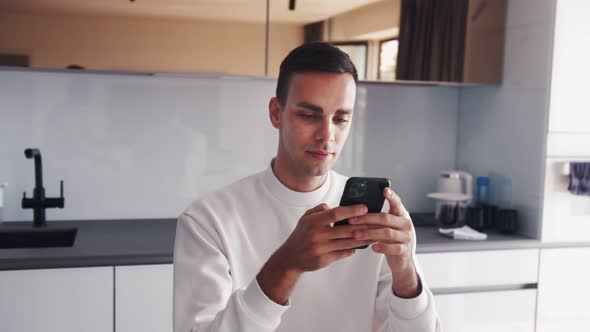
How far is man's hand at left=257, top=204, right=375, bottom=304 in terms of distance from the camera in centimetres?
105

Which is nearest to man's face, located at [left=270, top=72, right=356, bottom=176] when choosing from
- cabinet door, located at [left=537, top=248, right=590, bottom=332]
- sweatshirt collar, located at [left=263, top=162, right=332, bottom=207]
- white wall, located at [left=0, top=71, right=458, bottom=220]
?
sweatshirt collar, located at [left=263, top=162, right=332, bottom=207]

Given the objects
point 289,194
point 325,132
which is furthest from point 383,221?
point 289,194

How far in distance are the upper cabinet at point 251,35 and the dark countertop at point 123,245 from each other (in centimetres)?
70

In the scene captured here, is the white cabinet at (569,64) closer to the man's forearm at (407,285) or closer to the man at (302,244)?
the man at (302,244)

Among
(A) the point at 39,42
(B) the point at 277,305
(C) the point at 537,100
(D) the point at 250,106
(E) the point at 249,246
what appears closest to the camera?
(B) the point at 277,305

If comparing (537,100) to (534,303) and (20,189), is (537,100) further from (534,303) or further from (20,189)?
(20,189)

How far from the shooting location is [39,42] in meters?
2.22

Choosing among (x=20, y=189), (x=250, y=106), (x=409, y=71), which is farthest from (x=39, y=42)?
(x=409, y=71)

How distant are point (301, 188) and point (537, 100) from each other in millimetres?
1580

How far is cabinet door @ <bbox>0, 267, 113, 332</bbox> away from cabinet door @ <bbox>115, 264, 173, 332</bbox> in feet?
0.12

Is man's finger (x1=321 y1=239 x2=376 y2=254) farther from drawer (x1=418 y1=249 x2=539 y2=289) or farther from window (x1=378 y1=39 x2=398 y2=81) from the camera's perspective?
window (x1=378 y1=39 x2=398 y2=81)

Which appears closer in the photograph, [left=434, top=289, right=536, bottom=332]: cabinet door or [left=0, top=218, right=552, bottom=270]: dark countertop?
[left=0, top=218, right=552, bottom=270]: dark countertop

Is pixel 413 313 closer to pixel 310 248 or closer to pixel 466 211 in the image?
pixel 310 248

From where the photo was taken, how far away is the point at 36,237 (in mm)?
2482
